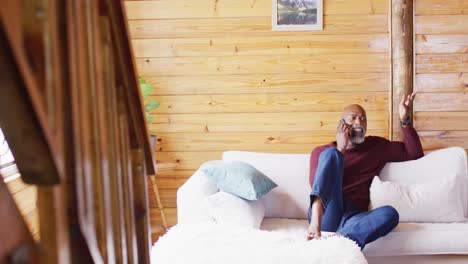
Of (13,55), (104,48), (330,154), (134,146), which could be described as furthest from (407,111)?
(13,55)

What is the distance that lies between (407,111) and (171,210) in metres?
1.76

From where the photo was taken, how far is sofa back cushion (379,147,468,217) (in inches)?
112

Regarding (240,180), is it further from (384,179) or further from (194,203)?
(384,179)

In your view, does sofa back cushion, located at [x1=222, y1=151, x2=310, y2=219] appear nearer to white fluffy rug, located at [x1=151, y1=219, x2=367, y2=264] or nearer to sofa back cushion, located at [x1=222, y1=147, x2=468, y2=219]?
sofa back cushion, located at [x1=222, y1=147, x2=468, y2=219]

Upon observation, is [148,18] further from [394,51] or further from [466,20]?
[466,20]

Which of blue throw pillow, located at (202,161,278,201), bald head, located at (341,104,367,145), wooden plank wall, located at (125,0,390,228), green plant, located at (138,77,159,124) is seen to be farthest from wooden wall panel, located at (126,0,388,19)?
blue throw pillow, located at (202,161,278,201)

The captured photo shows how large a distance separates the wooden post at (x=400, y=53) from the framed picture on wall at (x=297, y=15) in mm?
496

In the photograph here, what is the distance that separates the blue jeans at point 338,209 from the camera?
2.41m

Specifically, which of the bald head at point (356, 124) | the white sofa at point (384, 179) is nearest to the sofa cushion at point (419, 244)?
the white sofa at point (384, 179)

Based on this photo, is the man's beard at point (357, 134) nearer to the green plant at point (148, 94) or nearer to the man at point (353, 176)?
the man at point (353, 176)

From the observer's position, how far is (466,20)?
329 cm

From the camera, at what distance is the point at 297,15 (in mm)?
3314

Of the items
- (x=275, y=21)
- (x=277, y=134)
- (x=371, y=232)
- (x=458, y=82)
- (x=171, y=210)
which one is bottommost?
(x=171, y=210)

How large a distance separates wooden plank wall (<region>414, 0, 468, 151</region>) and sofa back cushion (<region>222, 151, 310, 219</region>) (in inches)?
39.0
